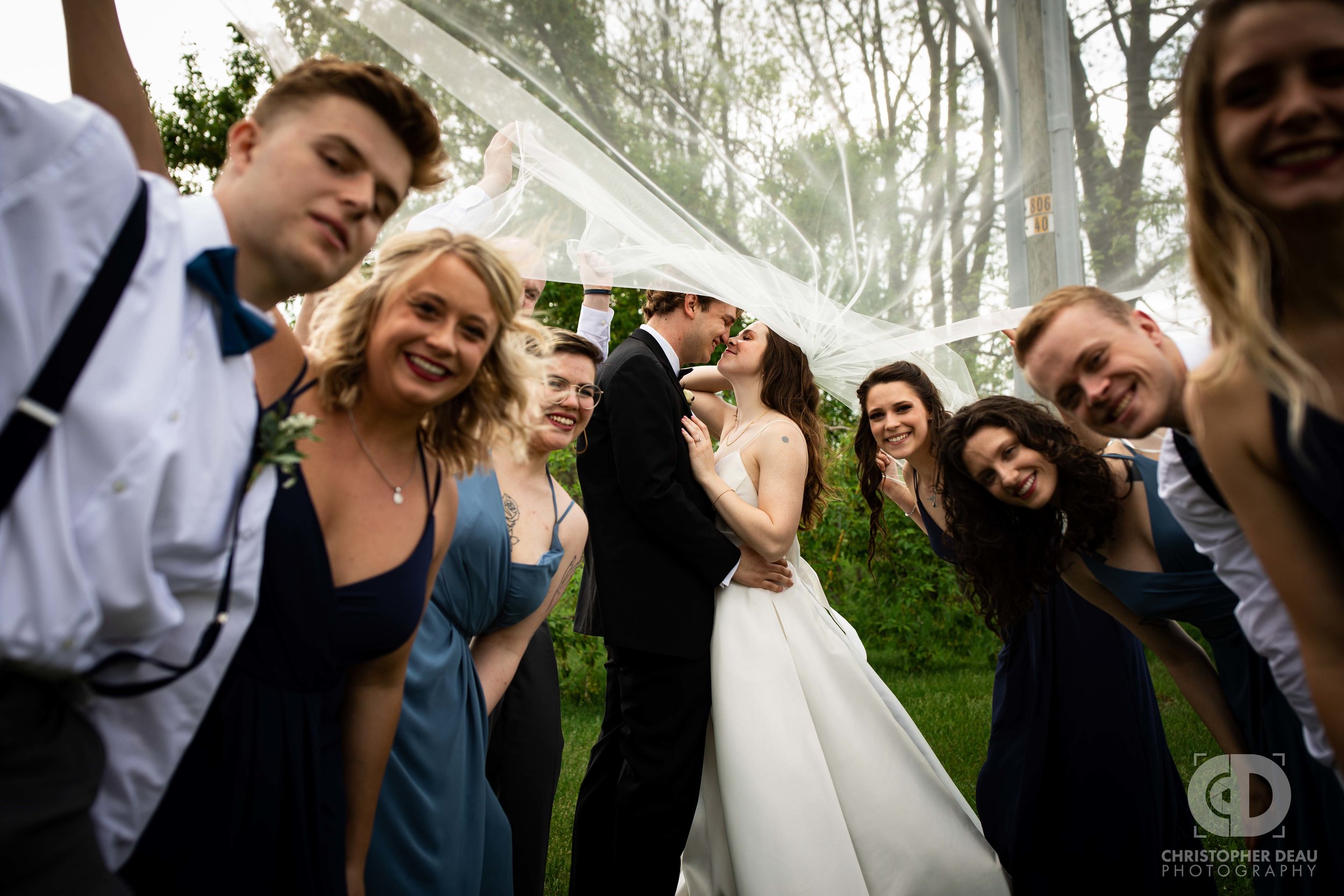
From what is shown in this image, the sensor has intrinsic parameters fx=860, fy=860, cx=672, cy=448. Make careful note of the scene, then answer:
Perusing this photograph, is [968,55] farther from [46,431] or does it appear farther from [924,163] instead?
[46,431]

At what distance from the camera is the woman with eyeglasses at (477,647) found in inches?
107

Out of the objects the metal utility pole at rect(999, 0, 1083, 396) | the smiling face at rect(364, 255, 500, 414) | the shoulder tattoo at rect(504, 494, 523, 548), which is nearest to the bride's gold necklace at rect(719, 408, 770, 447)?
the shoulder tattoo at rect(504, 494, 523, 548)

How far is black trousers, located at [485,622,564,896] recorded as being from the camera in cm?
358

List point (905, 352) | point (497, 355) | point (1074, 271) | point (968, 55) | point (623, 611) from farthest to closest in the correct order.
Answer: point (623, 611), point (905, 352), point (1074, 271), point (968, 55), point (497, 355)

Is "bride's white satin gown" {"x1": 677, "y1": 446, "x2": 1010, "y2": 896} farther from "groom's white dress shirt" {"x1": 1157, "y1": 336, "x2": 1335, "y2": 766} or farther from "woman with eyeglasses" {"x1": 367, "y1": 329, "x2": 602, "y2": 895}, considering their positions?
"groom's white dress shirt" {"x1": 1157, "y1": 336, "x2": 1335, "y2": 766}

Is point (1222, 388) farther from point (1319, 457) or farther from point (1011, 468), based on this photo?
point (1011, 468)

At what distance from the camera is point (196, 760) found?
1.83m

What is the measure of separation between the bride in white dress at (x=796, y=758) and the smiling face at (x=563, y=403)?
0.55 metres

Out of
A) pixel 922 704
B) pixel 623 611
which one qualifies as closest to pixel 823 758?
pixel 623 611

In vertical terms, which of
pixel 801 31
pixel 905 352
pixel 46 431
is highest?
pixel 801 31

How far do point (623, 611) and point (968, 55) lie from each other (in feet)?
8.29

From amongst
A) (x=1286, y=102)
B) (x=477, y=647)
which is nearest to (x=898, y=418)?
(x=477, y=647)

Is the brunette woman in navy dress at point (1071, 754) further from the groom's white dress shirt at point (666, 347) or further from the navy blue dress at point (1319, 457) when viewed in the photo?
the navy blue dress at point (1319, 457)

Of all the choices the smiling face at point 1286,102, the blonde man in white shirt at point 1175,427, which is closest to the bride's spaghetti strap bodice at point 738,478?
the blonde man in white shirt at point 1175,427
